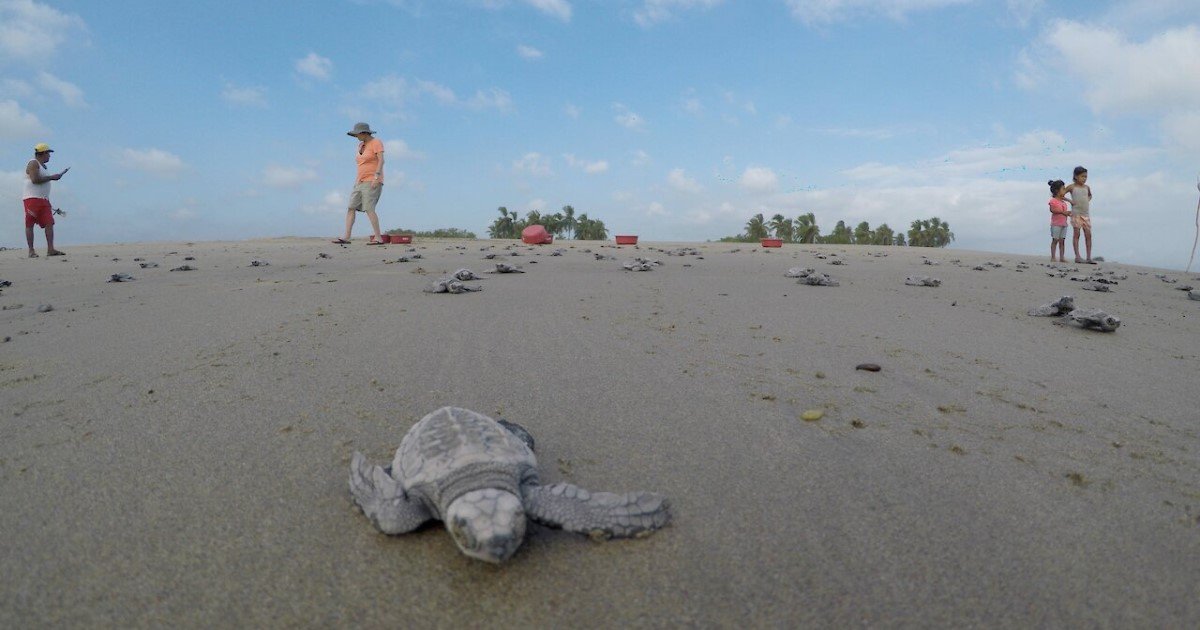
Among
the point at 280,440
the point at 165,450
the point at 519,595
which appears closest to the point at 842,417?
the point at 519,595

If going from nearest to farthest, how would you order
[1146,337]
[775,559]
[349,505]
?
[775,559] < [349,505] < [1146,337]

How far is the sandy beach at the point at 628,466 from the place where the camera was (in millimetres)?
1649

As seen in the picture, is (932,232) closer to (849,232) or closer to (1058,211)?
(849,232)

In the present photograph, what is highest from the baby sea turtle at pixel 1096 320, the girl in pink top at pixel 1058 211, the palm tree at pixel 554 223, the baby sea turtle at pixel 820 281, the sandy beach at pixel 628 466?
the palm tree at pixel 554 223

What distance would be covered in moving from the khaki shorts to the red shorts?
5.00 m

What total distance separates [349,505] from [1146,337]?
6.10m

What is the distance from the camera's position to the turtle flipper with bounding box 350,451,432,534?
1.90 meters

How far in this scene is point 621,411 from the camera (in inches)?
115

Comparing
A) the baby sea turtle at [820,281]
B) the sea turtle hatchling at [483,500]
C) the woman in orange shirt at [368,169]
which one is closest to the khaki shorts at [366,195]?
the woman in orange shirt at [368,169]

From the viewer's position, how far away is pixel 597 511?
Result: 6.31 ft

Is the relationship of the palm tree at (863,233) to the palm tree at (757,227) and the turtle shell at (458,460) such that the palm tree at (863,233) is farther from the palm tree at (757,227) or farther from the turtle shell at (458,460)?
the turtle shell at (458,460)

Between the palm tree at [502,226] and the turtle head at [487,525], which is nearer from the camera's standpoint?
the turtle head at [487,525]

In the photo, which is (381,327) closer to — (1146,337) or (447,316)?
(447,316)

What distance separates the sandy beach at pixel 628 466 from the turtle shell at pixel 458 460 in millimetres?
172
